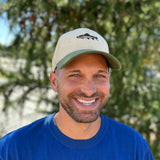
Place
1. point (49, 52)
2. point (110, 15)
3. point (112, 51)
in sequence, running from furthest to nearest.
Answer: point (49, 52) → point (112, 51) → point (110, 15)

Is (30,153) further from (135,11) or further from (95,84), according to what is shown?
(135,11)

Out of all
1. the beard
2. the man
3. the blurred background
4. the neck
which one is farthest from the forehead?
the blurred background

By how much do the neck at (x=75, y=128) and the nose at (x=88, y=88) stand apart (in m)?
0.17

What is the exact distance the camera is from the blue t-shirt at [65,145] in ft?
3.59

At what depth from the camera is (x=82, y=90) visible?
109 centimetres

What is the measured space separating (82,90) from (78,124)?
7.1 inches

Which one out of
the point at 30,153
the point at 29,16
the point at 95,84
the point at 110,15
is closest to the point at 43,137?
the point at 30,153

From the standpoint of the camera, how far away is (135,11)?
1949 millimetres

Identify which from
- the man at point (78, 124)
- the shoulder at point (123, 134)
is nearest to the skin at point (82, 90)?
the man at point (78, 124)

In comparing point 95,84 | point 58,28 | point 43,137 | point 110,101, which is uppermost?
point 58,28

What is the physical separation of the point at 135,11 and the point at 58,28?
640mm

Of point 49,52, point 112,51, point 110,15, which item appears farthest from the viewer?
point 49,52

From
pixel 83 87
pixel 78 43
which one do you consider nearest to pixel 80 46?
pixel 78 43

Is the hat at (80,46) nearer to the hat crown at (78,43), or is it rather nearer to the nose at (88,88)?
the hat crown at (78,43)
